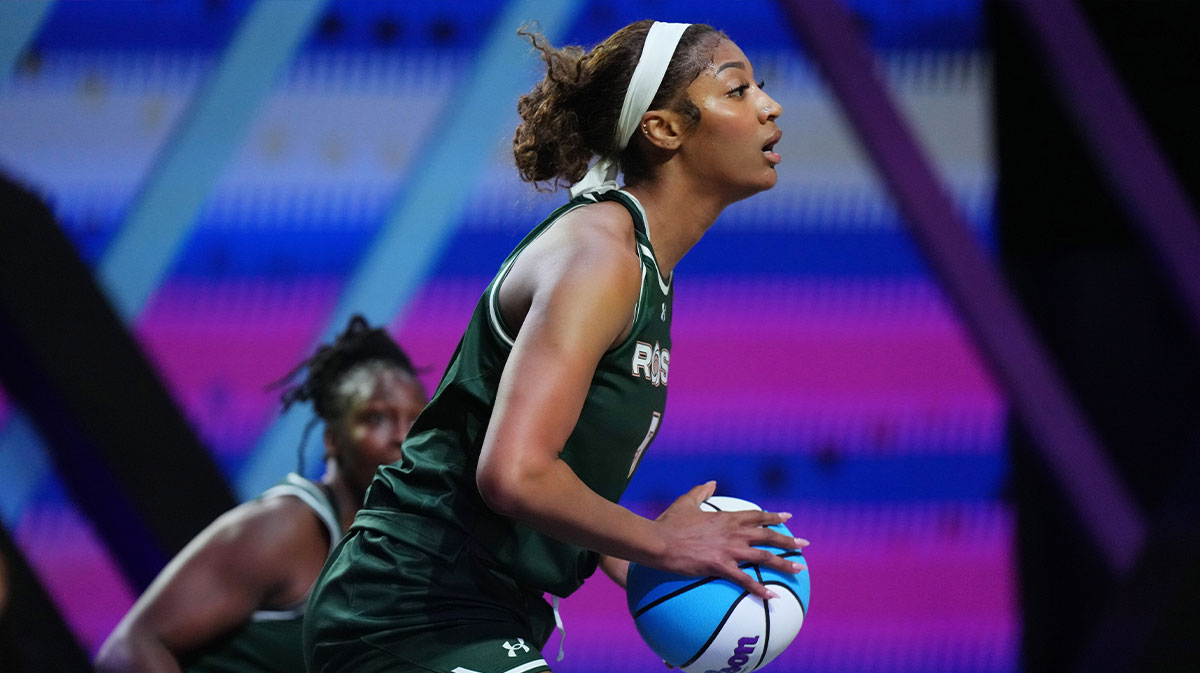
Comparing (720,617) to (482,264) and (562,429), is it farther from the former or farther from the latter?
(482,264)

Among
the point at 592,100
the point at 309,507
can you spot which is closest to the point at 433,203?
the point at 309,507

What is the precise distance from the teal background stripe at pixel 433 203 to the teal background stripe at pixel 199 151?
2.03 ft

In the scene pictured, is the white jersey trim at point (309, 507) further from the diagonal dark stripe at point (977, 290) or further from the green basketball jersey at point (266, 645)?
the diagonal dark stripe at point (977, 290)

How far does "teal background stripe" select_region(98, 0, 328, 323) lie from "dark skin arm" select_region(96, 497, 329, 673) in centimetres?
164

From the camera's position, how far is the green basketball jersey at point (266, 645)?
9.18ft

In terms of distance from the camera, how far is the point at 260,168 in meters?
4.32

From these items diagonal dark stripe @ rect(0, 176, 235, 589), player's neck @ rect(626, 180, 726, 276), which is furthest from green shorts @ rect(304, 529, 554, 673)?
diagonal dark stripe @ rect(0, 176, 235, 589)

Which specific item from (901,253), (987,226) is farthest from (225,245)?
(987,226)

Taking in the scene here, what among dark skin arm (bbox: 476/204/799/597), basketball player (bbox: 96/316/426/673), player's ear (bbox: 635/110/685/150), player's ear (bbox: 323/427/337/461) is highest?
player's ear (bbox: 635/110/685/150)

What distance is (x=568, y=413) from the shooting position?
1.63 metres

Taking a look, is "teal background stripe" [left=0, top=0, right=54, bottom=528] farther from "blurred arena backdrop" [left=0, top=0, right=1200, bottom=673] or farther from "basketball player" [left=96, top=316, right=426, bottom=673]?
"basketball player" [left=96, top=316, right=426, bottom=673]

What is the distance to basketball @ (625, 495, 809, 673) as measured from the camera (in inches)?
74.3

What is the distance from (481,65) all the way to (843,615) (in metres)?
2.42

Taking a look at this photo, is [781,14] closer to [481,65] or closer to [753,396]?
[481,65]
